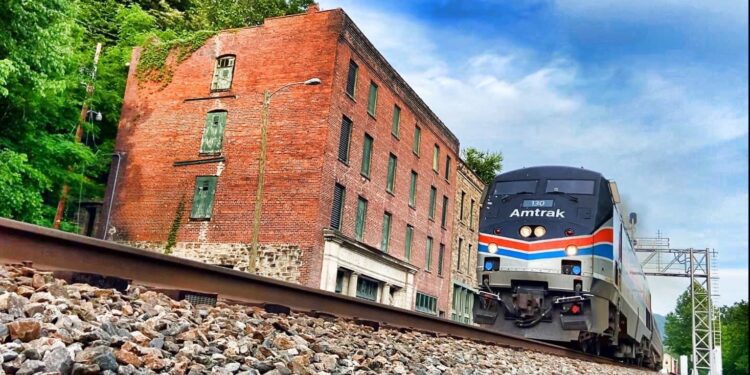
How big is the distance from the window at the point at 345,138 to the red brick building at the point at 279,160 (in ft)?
0.15

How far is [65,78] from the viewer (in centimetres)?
2209

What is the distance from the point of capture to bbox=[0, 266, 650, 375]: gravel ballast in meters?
3.17

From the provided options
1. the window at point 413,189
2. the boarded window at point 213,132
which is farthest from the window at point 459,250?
the boarded window at point 213,132

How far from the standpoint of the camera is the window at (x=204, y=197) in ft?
78.7

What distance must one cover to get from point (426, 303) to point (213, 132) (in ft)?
45.5

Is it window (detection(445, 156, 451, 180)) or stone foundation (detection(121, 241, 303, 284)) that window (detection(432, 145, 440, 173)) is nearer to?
window (detection(445, 156, 451, 180))

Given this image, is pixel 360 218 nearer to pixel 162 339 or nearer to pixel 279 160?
pixel 279 160

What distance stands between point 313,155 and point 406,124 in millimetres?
8440

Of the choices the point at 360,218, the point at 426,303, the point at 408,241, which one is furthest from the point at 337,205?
the point at 426,303

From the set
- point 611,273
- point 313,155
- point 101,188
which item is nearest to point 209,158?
point 313,155

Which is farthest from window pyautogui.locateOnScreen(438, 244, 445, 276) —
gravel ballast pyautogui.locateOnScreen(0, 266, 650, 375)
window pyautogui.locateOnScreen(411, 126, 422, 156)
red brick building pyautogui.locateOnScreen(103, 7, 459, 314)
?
gravel ballast pyautogui.locateOnScreen(0, 266, 650, 375)

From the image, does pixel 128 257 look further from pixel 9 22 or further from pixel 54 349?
pixel 9 22

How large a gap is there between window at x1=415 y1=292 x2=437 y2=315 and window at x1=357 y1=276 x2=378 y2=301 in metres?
3.96

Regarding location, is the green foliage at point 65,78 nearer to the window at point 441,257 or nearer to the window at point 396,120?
the window at point 396,120
